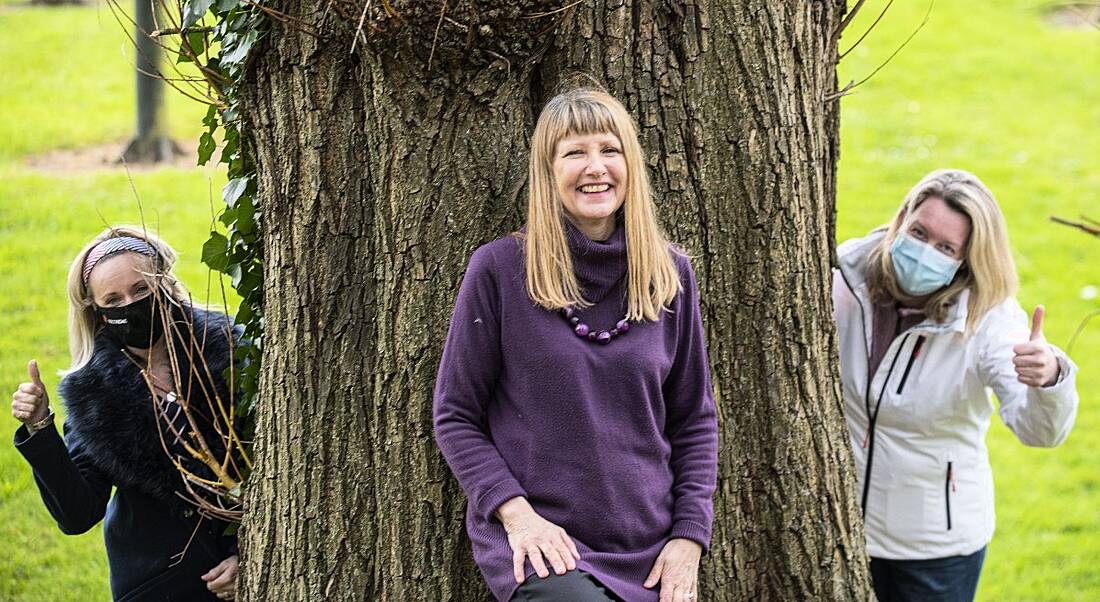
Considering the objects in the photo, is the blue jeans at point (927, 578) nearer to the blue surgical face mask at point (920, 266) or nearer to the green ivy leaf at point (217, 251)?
the blue surgical face mask at point (920, 266)

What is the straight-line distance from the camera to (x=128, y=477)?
3705 mm

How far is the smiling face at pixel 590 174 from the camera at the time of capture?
278 centimetres

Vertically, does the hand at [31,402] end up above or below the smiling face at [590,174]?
below

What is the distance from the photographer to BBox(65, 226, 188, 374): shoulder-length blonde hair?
3697 mm

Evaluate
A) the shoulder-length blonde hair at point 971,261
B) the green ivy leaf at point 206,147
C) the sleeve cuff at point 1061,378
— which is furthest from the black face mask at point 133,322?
the sleeve cuff at point 1061,378

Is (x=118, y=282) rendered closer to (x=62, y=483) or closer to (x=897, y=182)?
(x=62, y=483)

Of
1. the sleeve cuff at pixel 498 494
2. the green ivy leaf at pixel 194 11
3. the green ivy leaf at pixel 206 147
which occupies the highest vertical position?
the green ivy leaf at pixel 194 11

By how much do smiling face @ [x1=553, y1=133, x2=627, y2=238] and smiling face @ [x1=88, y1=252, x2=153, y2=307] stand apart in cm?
157

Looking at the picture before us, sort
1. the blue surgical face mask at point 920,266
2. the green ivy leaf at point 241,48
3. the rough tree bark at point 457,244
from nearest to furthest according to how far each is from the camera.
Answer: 1. the rough tree bark at point 457,244
2. the green ivy leaf at point 241,48
3. the blue surgical face mask at point 920,266

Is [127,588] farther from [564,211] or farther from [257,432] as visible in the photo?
[564,211]

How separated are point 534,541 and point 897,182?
27.7 feet

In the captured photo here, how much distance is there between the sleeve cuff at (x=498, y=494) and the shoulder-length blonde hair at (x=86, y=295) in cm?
154

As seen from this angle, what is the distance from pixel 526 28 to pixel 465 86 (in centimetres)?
23

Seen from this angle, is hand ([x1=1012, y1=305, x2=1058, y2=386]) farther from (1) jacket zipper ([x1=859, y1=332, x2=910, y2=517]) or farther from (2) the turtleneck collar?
(2) the turtleneck collar
